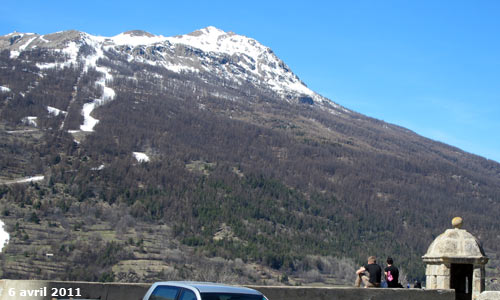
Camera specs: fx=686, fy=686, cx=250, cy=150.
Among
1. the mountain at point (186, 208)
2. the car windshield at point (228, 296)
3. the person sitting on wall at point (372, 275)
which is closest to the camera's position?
the car windshield at point (228, 296)

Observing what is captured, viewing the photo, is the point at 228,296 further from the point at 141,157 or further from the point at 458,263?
the point at 141,157

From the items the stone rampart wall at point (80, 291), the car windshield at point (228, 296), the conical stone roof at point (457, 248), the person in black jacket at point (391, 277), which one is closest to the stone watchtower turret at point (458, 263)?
the conical stone roof at point (457, 248)

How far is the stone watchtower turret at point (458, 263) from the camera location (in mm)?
16109

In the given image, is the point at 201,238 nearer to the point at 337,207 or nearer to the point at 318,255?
the point at 318,255

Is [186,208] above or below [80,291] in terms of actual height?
above

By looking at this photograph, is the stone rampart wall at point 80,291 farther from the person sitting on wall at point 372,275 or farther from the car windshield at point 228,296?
the car windshield at point 228,296

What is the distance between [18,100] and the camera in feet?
627

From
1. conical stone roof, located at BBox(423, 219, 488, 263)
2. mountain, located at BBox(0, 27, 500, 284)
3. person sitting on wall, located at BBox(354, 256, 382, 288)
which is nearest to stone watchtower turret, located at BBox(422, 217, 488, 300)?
conical stone roof, located at BBox(423, 219, 488, 263)

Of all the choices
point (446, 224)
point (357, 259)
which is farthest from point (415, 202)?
point (357, 259)

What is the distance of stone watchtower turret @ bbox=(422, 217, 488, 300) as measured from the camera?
16109 mm

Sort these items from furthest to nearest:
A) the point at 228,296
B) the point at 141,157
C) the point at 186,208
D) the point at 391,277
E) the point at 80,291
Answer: the point at 141,157 < the point at 186,208 < the point at 391,277 < the point at 80,291 < the point at 228,296

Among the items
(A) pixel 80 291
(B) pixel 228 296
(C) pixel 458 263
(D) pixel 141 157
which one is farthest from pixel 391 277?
(D) pixel 141 157

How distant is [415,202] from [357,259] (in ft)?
171

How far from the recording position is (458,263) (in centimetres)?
1642
